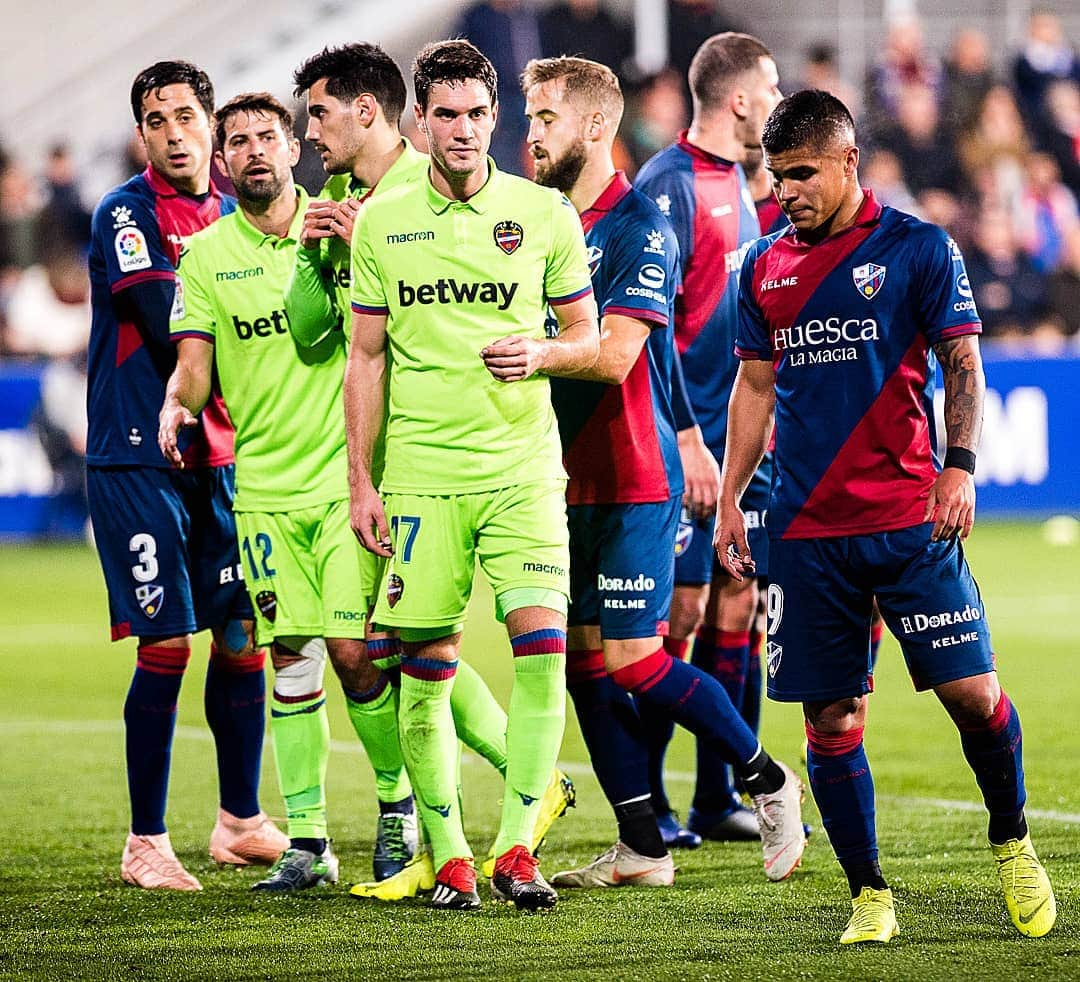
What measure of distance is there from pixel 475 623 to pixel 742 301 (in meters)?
8.14

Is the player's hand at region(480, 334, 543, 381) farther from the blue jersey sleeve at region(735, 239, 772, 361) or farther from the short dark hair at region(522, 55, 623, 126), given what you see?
the short dark hair at region(522, 55, 623, 126)

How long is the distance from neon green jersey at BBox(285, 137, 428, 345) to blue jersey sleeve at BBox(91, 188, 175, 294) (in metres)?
0.66

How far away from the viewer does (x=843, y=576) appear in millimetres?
4660

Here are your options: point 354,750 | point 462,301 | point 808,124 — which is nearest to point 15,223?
point 354,750

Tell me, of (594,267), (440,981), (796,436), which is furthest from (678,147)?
(440,981)

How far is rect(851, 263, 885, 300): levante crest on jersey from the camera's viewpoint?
460 centimetres

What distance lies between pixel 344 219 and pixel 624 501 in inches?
44.8

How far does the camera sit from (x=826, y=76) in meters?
18.4

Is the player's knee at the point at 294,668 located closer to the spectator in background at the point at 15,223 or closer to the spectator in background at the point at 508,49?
the spectator in background at the point at 508,49

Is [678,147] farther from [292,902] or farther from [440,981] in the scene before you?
[440,981]

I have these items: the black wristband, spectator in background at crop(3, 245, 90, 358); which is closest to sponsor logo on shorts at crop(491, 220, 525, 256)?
the black wristband

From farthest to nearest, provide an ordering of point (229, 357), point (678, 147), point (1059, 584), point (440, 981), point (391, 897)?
1. point (1059, 584)
2. point (678, 147)
3. point (229, 357)
4. point (391, 897)
5. point (440, 981)

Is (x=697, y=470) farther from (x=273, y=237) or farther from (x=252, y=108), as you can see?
(x=252, y=108)

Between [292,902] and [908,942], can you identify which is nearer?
[908,942]
